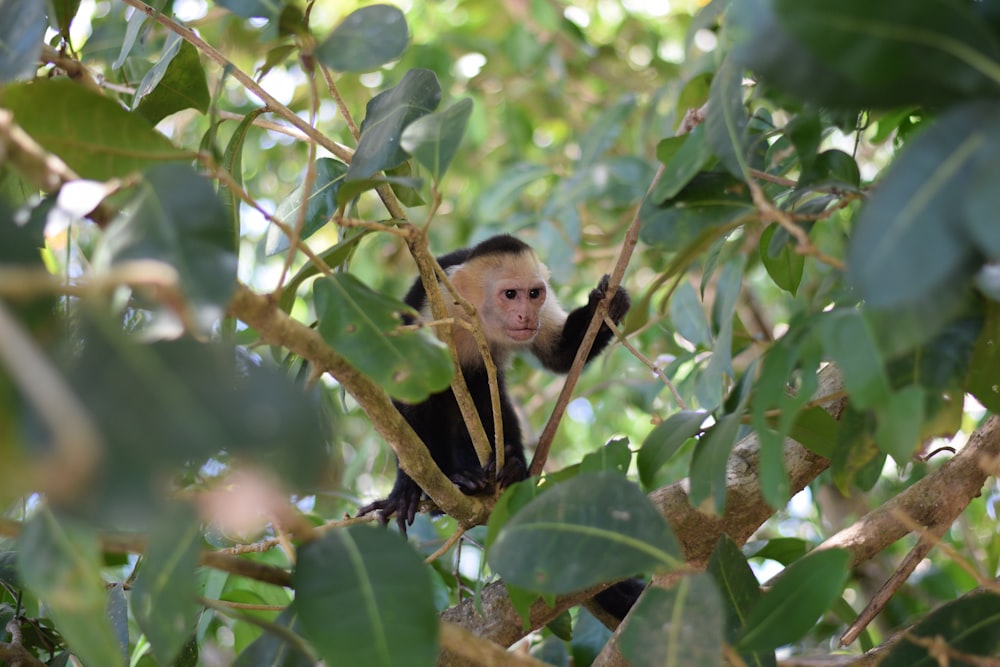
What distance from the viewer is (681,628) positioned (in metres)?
0.97

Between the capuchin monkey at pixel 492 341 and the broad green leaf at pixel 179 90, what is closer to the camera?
the broad green leaf at pixel 179 90

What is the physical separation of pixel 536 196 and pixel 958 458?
11.6 ft

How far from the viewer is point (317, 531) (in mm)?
1037

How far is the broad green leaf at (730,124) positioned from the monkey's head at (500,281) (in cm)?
170

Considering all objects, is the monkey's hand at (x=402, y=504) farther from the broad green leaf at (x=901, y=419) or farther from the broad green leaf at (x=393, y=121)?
the broad green leaf at (x=901, y=419)

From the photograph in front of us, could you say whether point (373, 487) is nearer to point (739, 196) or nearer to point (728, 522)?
point (728, 522)

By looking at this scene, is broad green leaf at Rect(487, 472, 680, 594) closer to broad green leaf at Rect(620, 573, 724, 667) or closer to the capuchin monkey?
broad green leaf at Rect(620, 573, 724, 667)

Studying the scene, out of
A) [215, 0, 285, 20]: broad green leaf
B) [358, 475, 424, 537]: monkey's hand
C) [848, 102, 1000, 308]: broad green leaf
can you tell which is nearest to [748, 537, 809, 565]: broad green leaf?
[358, 475, 424, 537]: monkey's hand

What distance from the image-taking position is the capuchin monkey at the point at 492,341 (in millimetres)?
2260

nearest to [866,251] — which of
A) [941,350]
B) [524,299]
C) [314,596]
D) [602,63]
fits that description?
[941,350]

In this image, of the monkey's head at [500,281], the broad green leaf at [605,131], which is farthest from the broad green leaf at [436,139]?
the broad green leaf at [605,131]

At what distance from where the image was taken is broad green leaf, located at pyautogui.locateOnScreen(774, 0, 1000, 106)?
2.28 ft

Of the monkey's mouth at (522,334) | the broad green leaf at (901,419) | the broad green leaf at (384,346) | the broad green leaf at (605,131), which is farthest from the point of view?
the broad green leaf at (605,131)

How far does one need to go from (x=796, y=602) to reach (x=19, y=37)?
3.44 ft
